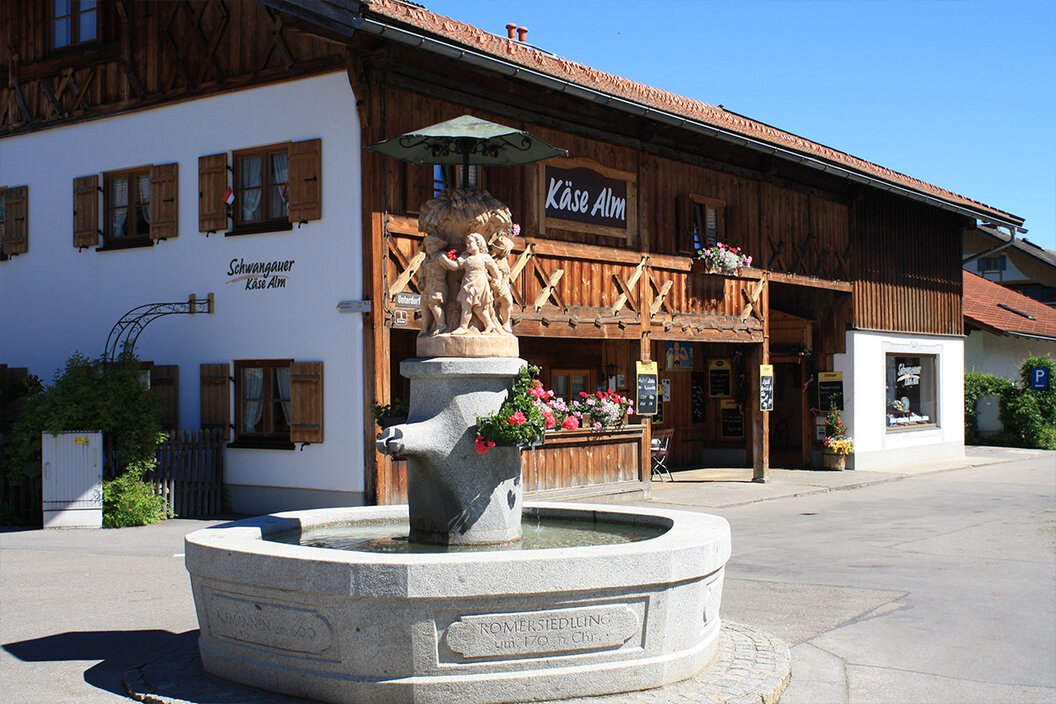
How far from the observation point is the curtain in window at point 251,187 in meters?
14.7

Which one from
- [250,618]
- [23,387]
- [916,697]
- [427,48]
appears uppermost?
[427,48]

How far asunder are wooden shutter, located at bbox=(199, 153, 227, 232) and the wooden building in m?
1.07

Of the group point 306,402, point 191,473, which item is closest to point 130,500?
point 191,473

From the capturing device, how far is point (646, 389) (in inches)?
662

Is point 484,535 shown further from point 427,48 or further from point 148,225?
point 148,225

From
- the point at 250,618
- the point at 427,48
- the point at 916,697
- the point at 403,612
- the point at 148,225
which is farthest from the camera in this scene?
the point at 148,225

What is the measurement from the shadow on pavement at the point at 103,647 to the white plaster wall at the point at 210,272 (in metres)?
5.80

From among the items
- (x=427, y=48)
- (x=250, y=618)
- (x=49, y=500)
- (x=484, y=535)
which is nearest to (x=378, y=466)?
(x=49, y=500)

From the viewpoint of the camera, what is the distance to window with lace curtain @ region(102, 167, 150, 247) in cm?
1599

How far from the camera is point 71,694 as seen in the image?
19.8 feet

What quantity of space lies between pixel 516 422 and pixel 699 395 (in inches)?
644

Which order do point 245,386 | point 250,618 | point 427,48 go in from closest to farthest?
point 250,618, point 427,48, point 245,386

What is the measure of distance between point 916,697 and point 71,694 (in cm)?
→ 492

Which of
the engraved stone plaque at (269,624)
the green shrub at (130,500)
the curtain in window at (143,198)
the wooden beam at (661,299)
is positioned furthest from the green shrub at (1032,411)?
the engraved stone plaque at (269,624)
